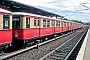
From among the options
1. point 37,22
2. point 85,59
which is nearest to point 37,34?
point 37,22

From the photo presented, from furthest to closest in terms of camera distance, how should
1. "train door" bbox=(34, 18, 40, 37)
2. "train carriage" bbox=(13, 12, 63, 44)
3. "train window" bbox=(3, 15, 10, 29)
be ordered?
1. "train door" bbox=(34, 18, 40, 37)
2. "train carriage" bbox=(13, 12, 63, 44)
3. "train window" bbox=(3, 15, 10, 29)

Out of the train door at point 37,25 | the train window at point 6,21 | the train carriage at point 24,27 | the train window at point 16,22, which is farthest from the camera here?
the train door at point 37,25

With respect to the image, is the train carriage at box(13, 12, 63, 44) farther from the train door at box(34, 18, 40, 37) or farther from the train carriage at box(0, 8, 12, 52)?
the train carriage at box(0, 8, 12, 52)

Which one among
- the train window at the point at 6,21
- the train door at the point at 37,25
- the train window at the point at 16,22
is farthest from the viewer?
the train door at the point at 37,25

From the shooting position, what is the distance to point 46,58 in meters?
13.1

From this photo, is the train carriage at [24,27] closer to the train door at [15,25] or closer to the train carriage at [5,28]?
the train door at [15,25]

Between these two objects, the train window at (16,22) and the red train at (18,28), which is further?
the train window at (16,22)

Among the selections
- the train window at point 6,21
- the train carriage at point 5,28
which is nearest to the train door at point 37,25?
the train carriage at point 5,28

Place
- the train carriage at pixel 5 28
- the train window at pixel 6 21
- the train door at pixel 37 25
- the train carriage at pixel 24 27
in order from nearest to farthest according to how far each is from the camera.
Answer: the train carriage at pixel 5 28 < the train window at pixel 6 21 < the train carriage at pixel 24 27 < the train door at pixel 37 25

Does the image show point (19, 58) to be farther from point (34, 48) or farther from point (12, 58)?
point (34, 48)

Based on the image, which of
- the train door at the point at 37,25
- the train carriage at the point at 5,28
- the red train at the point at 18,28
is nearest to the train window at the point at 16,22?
the red train at the point at 18,28

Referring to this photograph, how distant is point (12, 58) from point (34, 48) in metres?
4.97

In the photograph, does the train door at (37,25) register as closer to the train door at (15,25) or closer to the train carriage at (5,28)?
the train door at (15,25)

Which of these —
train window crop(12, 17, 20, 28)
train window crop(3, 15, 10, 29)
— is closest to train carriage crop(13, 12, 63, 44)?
train window crop(12, 17, 20, 28)
